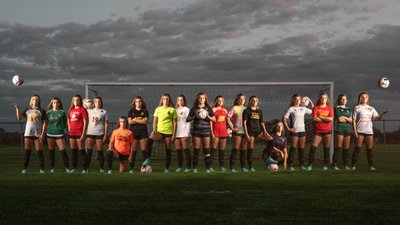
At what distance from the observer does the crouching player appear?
1294 centimetres

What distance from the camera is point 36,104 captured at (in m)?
13.0

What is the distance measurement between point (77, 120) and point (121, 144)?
1176 millimetres

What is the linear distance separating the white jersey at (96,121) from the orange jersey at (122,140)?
1.16 feet

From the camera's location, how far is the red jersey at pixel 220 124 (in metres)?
13.1

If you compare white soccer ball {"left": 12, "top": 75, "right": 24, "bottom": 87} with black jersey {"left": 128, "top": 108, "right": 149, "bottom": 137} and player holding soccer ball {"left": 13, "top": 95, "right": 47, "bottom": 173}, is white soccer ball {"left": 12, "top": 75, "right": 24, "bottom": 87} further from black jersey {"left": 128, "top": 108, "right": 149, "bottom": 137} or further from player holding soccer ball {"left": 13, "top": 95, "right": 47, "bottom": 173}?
black jersey {"left": 128, "top": 108, "right": 149, "bottom": 137}

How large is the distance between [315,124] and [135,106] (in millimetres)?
4511

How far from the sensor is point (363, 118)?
1359cm

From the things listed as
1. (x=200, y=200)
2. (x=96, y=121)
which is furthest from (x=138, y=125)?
(x=200, y=200)

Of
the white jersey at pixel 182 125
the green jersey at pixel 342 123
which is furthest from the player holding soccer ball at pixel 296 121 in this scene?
the white jersey at pixel 182 125

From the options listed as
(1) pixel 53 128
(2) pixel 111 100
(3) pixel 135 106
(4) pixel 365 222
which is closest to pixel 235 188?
(4) pixel 365 222

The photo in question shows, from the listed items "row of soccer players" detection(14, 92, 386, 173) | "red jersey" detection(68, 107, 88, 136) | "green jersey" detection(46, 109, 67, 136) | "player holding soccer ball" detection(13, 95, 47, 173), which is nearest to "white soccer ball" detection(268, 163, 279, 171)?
"row of soccer players" detection(14, 92, 386, 173)

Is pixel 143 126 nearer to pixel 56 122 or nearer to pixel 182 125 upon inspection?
pixel 182 125

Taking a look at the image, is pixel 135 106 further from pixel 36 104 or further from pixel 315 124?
pixel 315 124

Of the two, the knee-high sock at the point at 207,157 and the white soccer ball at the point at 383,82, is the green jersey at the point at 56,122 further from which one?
the white soccer ball at the point at 383,82
